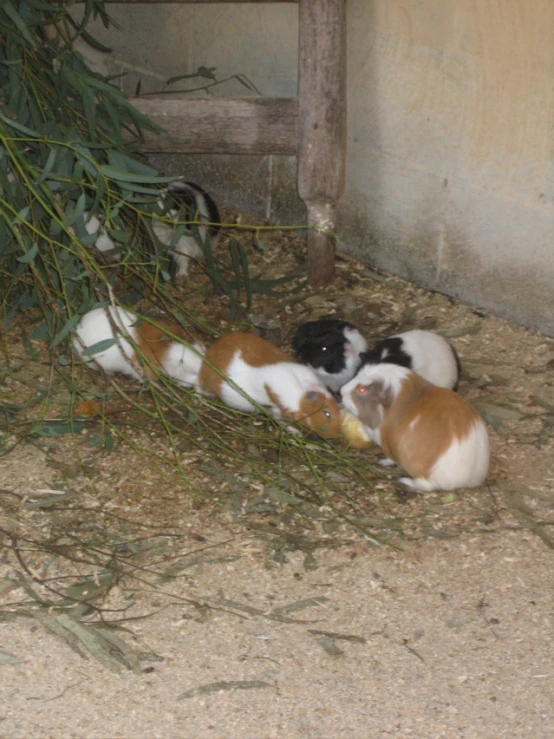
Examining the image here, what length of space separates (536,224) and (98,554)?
219 centimetres

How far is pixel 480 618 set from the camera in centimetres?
275

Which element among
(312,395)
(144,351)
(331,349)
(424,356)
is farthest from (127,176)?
(424,356)

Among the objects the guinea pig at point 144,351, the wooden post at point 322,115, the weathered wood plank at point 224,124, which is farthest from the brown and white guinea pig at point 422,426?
the weathered wood plank at point 224,124

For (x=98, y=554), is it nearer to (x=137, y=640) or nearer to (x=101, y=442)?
(x=137, y=640)

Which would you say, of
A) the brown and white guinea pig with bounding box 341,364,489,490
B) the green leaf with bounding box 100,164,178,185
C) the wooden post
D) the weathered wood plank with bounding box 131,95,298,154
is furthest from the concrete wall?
the green leaf with bounding box 100,164,178,185

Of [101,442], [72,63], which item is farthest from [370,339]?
[72,63]

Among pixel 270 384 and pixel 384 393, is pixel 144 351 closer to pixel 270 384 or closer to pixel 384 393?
pixel 270 384

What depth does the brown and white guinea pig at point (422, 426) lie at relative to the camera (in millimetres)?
3170

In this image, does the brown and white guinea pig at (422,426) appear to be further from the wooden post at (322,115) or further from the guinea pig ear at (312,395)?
the wooden post at (322,115)

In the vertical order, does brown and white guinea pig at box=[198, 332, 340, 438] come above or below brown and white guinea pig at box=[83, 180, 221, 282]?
below

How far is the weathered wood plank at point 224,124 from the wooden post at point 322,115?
9 centimetres

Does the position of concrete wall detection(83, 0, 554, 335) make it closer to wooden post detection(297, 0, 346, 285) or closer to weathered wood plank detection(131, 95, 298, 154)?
wooden post detection(297, 0, 346, 285)

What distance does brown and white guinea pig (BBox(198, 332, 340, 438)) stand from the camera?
354 centimetres

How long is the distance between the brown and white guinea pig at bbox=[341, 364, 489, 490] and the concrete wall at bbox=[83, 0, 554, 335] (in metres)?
1.06
